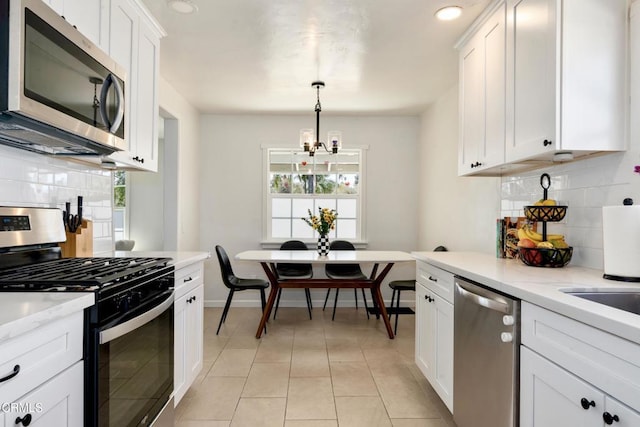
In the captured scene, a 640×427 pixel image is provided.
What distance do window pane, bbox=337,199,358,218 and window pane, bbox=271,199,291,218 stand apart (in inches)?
27.7

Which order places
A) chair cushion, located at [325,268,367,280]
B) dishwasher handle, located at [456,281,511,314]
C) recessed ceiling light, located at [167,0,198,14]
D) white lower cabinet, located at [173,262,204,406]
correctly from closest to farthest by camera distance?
dishwasher handle, located at [456,281,511,314] < white lower cabinet, located at [173,262,204,406] < recessed ceiling light, located at [167,0,198,14] < chair cushion, located at [325,268,367,280]

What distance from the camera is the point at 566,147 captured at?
1.60m

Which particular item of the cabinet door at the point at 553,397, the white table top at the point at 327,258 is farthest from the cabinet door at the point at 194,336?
the cabinet door at the point at 553,397

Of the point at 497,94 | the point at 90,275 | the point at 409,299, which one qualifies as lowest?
the point at 409,299

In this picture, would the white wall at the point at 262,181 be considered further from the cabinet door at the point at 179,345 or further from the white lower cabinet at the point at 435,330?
the cabinet door at the point at 179,345

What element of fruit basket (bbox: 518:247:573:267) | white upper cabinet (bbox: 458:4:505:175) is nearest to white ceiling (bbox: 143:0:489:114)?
white upper cabinet (bbox: 458:4:505:175)

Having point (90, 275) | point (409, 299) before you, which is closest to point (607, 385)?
point (90, 275)

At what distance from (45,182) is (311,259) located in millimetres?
2136

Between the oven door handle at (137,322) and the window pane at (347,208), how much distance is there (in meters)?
3.32

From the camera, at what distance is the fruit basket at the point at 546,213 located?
71.7 inches

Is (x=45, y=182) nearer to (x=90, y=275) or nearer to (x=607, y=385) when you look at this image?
(x=90, y=275)

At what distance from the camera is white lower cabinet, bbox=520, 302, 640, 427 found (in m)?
0.91

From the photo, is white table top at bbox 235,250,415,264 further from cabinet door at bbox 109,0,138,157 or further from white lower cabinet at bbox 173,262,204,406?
cabinet door at bbox 109,0,138,157

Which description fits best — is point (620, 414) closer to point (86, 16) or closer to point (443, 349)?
point (443, 349)
